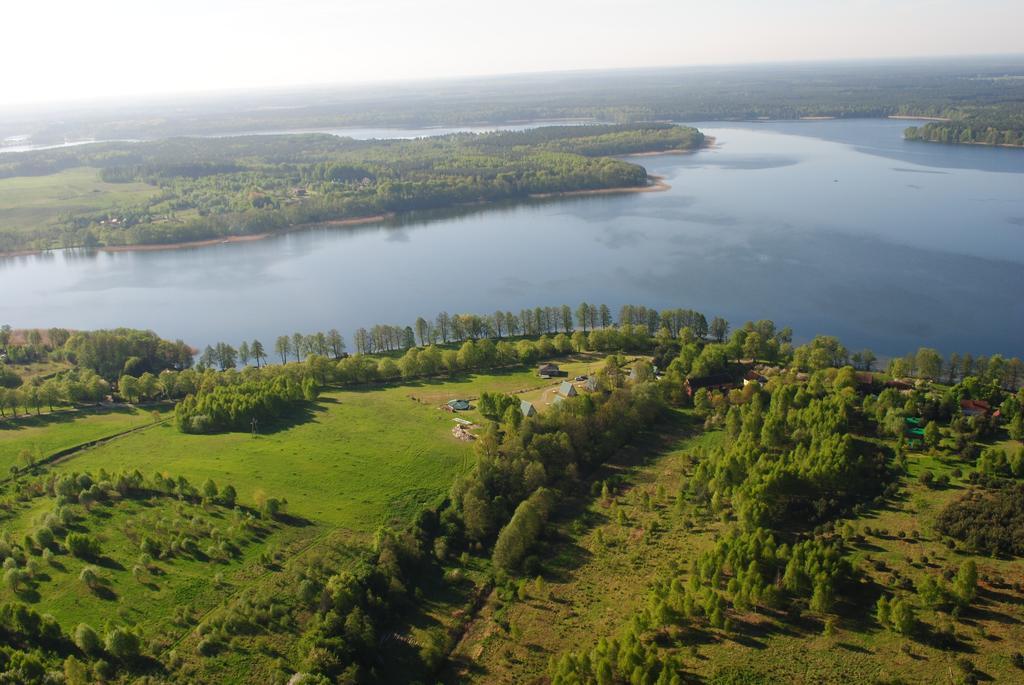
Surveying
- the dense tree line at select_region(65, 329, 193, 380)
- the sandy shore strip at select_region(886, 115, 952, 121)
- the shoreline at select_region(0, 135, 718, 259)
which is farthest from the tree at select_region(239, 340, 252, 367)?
the sandy shore strip at select_region(886, 115, 952, 121)

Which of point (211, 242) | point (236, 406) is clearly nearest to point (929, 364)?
point (236, 406)

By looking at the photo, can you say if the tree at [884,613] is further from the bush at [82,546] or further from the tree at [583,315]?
the tree at [583,315]

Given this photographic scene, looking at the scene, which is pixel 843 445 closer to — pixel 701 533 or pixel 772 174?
pixel 701 533

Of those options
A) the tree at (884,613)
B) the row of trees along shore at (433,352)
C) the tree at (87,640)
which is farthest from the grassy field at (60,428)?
the tree at (884,613)

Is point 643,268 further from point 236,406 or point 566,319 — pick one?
point 236,406

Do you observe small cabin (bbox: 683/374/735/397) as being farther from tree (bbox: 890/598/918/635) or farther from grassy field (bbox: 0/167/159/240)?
grassy field (bbox: 0/167/159/240)

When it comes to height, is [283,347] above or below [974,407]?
above
